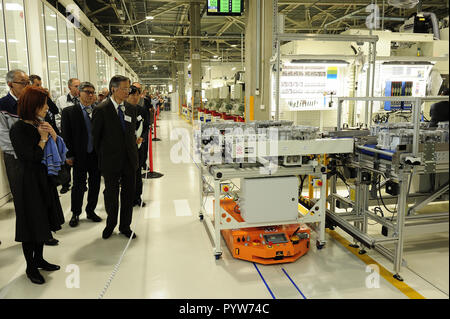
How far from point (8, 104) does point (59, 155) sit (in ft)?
4.36

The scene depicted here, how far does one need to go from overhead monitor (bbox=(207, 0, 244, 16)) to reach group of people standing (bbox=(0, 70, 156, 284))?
2.95 metres

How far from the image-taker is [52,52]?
805 centimetres

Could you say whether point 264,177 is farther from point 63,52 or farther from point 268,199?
point 63,52

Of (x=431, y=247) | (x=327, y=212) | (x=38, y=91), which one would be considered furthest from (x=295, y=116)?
(x=38, y=91)

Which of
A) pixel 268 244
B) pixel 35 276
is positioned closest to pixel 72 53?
pixel 35 276

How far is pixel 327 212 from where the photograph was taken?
3979 mm

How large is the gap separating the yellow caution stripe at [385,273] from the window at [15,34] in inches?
218

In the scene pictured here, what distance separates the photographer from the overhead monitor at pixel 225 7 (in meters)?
6.98

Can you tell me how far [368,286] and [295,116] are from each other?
461 centimetres

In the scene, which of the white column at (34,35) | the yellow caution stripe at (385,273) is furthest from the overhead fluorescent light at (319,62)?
the white column at (34,35)

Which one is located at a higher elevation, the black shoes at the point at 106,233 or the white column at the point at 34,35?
the white column at the point at 34,35

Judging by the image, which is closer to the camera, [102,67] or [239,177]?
[239,177]

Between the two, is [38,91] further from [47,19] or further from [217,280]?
[47,19]

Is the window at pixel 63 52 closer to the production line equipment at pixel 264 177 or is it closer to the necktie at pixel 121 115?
the necktie at pixel 121 115
